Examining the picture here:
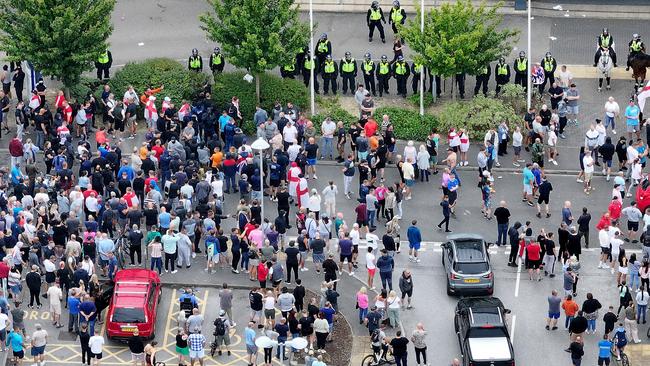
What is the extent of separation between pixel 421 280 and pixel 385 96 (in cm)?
1243

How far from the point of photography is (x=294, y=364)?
49.9 m

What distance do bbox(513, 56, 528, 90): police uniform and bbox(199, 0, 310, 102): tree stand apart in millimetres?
7983

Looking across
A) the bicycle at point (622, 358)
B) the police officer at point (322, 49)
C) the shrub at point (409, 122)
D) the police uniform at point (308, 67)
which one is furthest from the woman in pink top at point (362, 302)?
the police officer at point (322, 49)

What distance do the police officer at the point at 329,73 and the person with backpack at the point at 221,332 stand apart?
623 inches

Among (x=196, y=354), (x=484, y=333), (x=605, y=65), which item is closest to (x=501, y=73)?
(x=605, y=65)

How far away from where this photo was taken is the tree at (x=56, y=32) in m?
59.9

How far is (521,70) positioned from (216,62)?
11.5 meters

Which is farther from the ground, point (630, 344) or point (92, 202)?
point (92, 202)

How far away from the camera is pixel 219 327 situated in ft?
162

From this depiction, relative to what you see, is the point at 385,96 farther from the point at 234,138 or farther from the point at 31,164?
the point at 31,164

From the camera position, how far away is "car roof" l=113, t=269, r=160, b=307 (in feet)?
163

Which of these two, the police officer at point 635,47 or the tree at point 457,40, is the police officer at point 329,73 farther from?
the police officer at point 635,47

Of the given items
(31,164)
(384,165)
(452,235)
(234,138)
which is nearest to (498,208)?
(452,235)

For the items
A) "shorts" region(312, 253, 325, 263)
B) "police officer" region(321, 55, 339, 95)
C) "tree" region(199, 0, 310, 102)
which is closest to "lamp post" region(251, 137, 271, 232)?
"shorts" region(312, 253, 325, 263)
